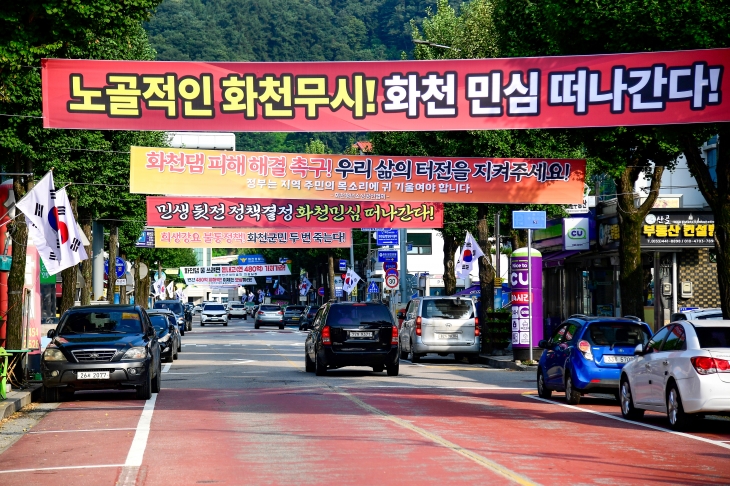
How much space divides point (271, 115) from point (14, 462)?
Result: 7.51 meters

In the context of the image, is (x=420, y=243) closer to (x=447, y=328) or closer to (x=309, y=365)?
(x=447, y=328)

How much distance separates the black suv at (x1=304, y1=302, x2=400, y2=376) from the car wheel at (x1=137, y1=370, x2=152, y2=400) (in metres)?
6.86

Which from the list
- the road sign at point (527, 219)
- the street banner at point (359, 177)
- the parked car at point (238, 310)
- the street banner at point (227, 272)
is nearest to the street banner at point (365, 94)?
the road sign at point (527, 219)

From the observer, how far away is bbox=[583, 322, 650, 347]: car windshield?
20094 millimetres

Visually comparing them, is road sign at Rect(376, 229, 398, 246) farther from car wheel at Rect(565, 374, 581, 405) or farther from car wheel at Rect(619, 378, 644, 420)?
car wheel at Rect(619, 378, 644, 420)

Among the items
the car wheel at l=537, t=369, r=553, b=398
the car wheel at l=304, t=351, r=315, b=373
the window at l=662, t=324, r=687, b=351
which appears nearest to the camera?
the window at l=662, t=324, r=687, b=351

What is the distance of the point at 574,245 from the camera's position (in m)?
44.3

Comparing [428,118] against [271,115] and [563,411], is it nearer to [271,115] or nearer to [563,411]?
[271,115]

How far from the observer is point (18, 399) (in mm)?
20281

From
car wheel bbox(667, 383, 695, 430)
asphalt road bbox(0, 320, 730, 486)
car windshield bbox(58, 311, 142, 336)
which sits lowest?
asphalt road bbox(0, 320, 730, 486)

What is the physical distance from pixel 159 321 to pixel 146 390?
1483 cm

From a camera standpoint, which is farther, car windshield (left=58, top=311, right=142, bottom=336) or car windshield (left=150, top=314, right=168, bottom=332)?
car windshield (left=150, top=314, right=168, bottom=332)

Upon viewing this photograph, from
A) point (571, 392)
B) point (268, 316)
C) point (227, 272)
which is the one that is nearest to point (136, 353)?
point (571, 392)

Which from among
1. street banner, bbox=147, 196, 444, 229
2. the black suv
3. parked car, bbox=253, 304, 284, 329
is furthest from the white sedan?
parked car, bbox=253, 304, 284, 329
